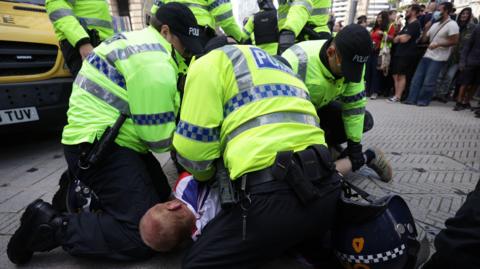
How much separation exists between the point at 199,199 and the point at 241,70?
848mm

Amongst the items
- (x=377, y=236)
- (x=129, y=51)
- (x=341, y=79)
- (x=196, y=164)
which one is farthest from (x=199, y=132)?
(x=341, y=79)

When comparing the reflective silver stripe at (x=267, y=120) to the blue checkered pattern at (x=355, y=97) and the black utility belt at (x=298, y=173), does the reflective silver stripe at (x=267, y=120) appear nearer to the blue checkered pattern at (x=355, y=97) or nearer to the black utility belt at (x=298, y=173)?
the black utility belt at (x=298, y=173)

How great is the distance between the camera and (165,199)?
2244 millimetres

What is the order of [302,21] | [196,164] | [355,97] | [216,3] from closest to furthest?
[196,164] → [355,97] → [216,3] → [302,21]

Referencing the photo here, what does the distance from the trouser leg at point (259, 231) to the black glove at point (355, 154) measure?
1228 mm

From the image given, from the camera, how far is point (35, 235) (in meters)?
1.69

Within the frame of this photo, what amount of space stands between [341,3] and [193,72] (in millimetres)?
16843

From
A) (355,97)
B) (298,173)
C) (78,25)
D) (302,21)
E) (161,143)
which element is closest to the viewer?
(298,173)

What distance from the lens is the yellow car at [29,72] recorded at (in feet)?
9.61

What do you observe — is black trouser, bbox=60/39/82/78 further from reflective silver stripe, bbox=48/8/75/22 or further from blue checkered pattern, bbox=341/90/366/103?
blue checkered pattern, bbox=341/90/366/103

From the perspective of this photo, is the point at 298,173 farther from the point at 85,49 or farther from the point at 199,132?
the point at 85,49

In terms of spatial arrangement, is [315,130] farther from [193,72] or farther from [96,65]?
[96,65]

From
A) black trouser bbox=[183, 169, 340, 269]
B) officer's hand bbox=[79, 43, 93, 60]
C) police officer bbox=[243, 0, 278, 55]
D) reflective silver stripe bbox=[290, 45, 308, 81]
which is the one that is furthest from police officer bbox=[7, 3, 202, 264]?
police officer bbox=[243, 0, 278, 55]

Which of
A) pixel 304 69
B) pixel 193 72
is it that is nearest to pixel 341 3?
pixel 304 69
